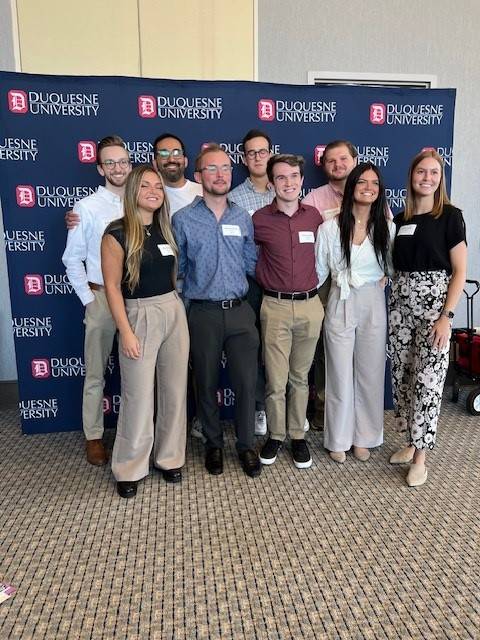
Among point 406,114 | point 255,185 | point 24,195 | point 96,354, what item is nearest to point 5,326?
point 24,195

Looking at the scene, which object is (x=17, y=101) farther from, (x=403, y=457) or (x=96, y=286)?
(x=403, y=457)

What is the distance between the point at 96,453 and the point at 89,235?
127 cm

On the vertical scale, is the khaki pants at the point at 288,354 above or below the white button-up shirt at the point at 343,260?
below

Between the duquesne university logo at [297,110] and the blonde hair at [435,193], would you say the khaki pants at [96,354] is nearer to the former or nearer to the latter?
the duquesne university logo at [297,110]

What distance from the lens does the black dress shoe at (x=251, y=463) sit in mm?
2773

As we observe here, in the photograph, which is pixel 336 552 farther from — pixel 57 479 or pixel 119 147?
pixel 119 147

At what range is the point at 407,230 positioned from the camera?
2.62 m

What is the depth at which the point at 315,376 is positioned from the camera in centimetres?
337

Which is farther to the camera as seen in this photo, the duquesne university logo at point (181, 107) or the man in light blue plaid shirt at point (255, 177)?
the duquesne university logo at point (181, 107)

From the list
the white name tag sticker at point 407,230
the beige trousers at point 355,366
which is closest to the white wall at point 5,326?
the beige trousers at point 355,366

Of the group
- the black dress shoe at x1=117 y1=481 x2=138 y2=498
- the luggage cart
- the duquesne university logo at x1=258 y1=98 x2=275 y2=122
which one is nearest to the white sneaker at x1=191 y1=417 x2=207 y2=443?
the black dress shoe at x1=117 y1=481 x2=138 y2=498

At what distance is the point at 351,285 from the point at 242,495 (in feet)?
4.06

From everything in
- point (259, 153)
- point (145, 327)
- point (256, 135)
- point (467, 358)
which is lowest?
point (467, 358)

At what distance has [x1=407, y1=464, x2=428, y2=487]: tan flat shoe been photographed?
2.68 m
